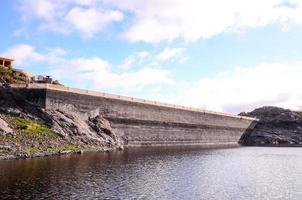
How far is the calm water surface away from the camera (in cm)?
3831

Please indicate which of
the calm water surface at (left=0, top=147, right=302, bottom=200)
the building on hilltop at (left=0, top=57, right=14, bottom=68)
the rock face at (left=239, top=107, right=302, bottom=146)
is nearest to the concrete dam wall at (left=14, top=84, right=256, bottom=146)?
the rock face at (left=239, top=107, right=302, bottom=146)

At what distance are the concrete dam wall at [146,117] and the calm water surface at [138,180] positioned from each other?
25.0 metres

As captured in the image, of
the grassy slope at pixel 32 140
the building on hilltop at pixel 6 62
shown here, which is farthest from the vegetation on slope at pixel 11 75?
the grassy slope at pixel 32 140

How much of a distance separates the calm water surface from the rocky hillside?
6688 millimetres

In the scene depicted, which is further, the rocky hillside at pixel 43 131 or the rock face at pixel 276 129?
the rock face at pixel 276 129

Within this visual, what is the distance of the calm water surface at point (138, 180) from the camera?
3831 centimetres

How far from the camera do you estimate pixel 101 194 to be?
37781 mm

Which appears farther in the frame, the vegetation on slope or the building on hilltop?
the building on hilltop

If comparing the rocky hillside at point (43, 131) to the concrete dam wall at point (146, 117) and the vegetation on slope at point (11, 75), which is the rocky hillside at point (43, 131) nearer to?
the concrete dam wall at point (146, 117)

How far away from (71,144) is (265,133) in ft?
347

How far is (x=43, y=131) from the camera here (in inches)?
2918

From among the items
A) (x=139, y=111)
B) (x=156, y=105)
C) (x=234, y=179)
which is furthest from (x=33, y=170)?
(x=156, y=105)

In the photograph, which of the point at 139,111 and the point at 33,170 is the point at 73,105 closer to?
the point at 139,111

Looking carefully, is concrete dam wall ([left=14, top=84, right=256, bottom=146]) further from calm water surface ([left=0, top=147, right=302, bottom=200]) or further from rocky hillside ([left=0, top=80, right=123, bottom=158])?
calm water surface ([left=0, top=147, right=302, bottom=200])
